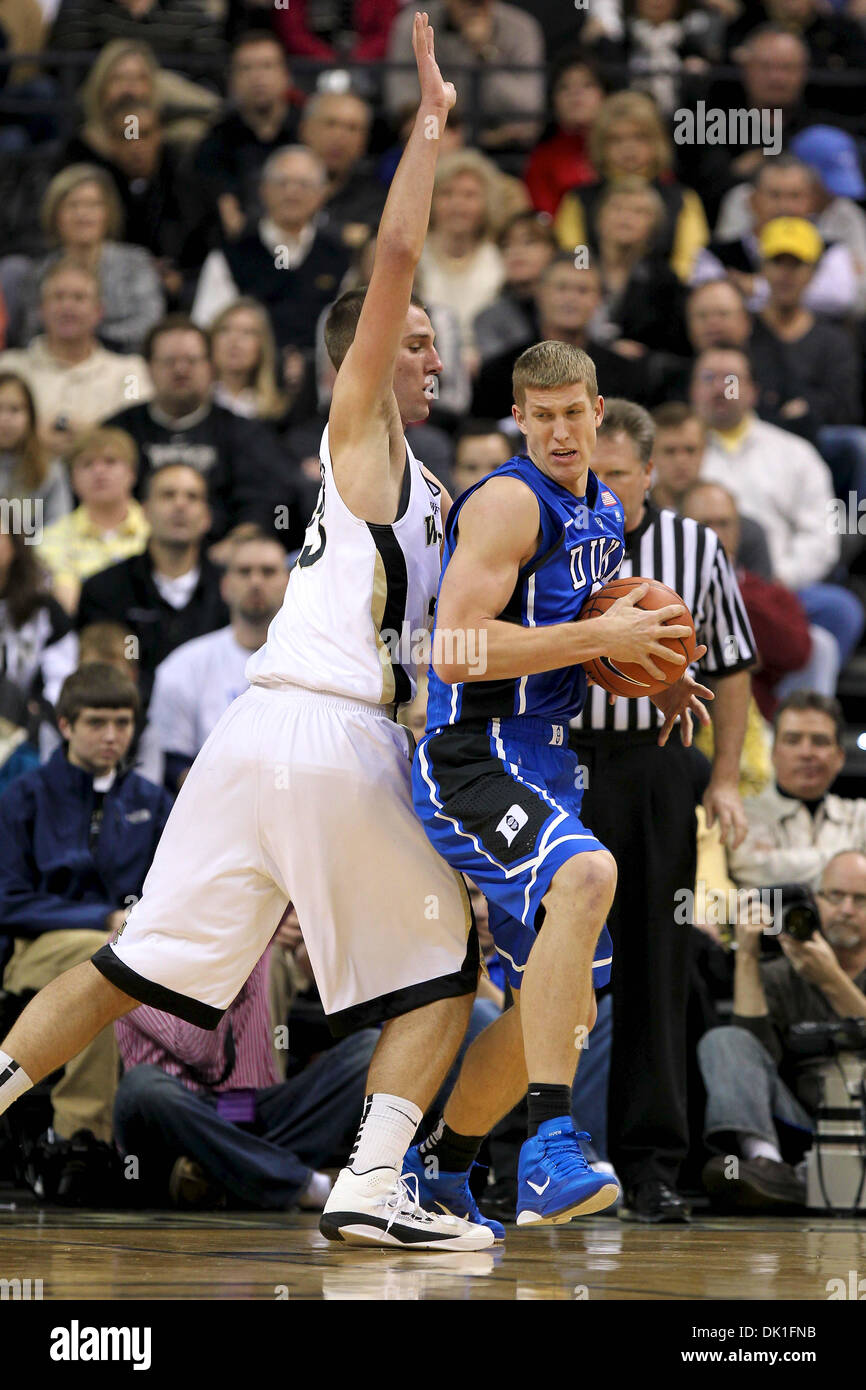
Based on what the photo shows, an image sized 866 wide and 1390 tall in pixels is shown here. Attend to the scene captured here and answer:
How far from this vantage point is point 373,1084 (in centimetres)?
466

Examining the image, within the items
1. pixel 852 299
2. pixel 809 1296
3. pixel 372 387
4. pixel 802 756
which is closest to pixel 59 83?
pixel 852 299

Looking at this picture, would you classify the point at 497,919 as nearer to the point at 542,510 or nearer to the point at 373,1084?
the point at 373,1084

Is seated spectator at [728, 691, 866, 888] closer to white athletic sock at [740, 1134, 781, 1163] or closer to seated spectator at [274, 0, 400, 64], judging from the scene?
white athletic sock at [740, 1134, 781, 1163]

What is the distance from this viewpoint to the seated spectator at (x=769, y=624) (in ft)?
27.0

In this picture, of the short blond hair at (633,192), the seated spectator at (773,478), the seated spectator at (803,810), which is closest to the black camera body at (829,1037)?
the seated spectator at (803,810)

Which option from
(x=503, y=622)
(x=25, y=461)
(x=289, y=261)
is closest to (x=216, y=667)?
(x=25, y=461)

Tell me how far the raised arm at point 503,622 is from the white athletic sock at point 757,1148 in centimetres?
262

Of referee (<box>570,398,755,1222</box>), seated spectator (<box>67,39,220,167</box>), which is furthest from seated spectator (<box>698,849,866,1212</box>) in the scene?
seated spectator (<box>67,39,220,167</box>)

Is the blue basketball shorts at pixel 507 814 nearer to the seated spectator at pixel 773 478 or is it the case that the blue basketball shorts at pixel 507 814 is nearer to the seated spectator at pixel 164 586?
the seated spectator at pixel 164 586

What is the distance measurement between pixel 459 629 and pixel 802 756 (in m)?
3.28

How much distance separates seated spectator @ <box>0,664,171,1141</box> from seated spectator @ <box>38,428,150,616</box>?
189 cm

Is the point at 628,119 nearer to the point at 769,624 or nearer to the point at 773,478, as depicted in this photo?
the point at 773,478

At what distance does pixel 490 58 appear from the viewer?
13008 millimetres

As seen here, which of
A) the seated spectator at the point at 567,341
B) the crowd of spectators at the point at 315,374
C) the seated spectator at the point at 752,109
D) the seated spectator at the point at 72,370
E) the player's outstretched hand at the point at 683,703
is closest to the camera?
the player's outstretched hand at the point at 683,703
